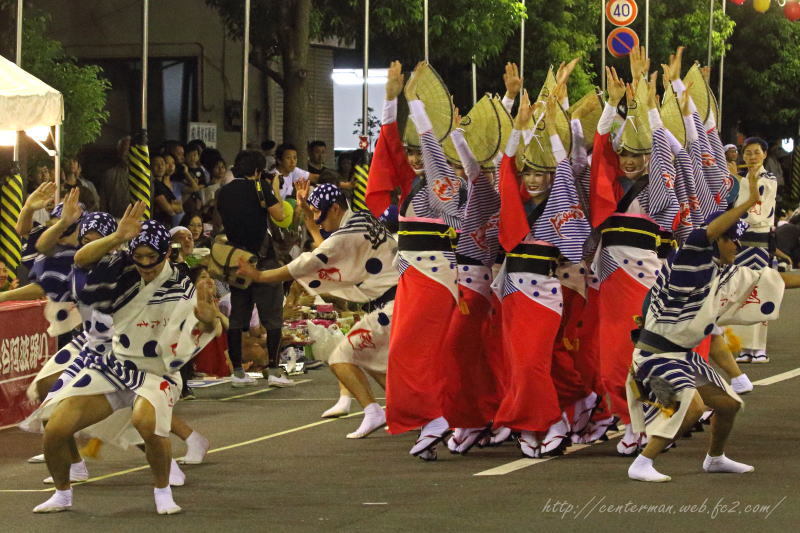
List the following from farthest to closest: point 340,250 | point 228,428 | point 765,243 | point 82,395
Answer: point 765,243, point 228,428, point 340,250, point 82,395

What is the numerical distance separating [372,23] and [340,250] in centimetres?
1395

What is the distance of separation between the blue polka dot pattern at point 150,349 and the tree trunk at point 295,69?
42.2 ft

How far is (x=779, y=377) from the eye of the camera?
13.7 meters

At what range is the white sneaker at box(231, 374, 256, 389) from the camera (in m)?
14.0

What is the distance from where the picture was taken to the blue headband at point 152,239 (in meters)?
8.59

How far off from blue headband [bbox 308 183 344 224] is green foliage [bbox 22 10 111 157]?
6.96 m

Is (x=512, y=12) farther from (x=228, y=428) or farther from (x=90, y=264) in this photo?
(x=90, y=264)

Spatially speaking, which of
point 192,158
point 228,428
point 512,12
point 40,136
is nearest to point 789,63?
point 512,12

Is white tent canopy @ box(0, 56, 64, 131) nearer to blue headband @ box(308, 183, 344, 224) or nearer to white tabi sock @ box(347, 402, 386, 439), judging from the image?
blue headband @ box(308, 183, 344, 224)

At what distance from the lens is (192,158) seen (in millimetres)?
18594

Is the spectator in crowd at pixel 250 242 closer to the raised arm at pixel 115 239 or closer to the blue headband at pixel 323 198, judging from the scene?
the blue headband at pixel 323 198

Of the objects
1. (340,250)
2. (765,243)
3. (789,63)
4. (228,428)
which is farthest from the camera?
(789,63)

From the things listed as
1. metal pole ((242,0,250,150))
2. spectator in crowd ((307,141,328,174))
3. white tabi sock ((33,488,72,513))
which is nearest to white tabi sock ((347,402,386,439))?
white tabi sock ((33,488,72,513))

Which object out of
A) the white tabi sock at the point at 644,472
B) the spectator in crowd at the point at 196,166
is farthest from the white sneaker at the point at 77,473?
the spectator in crowd at the point at 196,166
